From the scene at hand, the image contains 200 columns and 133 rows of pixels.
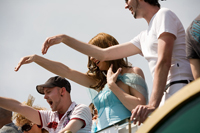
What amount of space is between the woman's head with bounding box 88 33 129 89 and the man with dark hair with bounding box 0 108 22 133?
58.5 inches

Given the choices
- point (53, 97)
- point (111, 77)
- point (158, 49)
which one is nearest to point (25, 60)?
point (53, 97)

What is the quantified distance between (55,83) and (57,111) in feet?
1.43

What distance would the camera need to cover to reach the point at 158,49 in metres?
2.77

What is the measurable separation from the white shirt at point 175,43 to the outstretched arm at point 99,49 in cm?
40

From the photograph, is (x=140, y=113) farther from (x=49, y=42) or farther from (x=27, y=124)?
(x=27, y=124)

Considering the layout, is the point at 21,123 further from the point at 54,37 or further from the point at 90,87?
the point at 54,37

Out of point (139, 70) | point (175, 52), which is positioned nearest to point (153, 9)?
point (175, 52)

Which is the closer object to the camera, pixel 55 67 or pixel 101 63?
pixel 101 63

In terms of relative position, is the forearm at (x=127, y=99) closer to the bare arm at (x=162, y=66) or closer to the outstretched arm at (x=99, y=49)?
the outstretched arm at (x=99, y=49)

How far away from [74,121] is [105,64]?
2.57ft

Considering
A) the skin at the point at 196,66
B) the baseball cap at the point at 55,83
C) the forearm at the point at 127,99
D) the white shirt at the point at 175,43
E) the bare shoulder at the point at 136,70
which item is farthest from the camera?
the baseball cap at the point at 55,83

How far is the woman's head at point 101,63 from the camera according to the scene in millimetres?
3926

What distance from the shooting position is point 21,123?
5023 mm

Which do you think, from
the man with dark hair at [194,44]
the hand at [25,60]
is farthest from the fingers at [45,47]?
the man with dark hair at [194,44]
